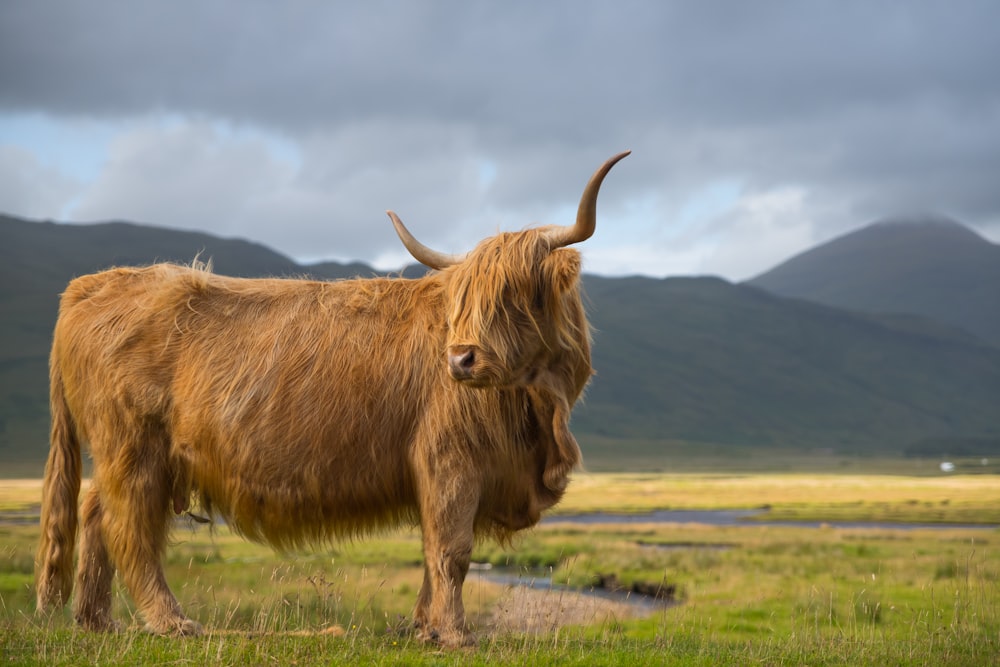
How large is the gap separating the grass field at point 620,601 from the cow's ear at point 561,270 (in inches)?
101

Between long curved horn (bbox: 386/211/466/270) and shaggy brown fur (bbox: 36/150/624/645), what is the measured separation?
0.53 feet

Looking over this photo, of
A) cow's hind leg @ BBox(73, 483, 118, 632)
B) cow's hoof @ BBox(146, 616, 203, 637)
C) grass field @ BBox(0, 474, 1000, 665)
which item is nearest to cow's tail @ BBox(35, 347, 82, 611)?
cow's hind leg @ BBox(73, 483, 118, 632)

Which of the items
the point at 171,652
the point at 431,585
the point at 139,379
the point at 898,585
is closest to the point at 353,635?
the point at 431,585

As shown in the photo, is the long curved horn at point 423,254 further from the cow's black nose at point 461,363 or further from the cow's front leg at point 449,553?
the cow's front leg at point 449,553

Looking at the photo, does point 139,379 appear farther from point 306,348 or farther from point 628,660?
point 628,660

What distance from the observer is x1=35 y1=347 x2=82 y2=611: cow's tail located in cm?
777

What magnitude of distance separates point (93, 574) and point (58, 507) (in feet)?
2.09

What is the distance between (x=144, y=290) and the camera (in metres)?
7.78

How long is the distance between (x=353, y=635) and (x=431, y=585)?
28.2 inches

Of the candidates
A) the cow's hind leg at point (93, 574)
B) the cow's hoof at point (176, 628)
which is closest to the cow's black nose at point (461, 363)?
the cow's hoof at point (176, 628)

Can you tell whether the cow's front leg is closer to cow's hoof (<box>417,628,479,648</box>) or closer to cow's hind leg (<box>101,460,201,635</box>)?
cow's hoof (<box>417,628,479,648</box>)

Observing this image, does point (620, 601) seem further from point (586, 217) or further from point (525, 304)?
point (586, 217)

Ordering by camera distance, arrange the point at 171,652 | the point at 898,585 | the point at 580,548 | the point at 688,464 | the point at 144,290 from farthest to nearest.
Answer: the point at 688,464
the point at 580,548
the point at 898,585
the point at 144,290
the point at 171,652

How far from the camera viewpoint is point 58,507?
7887 mm
